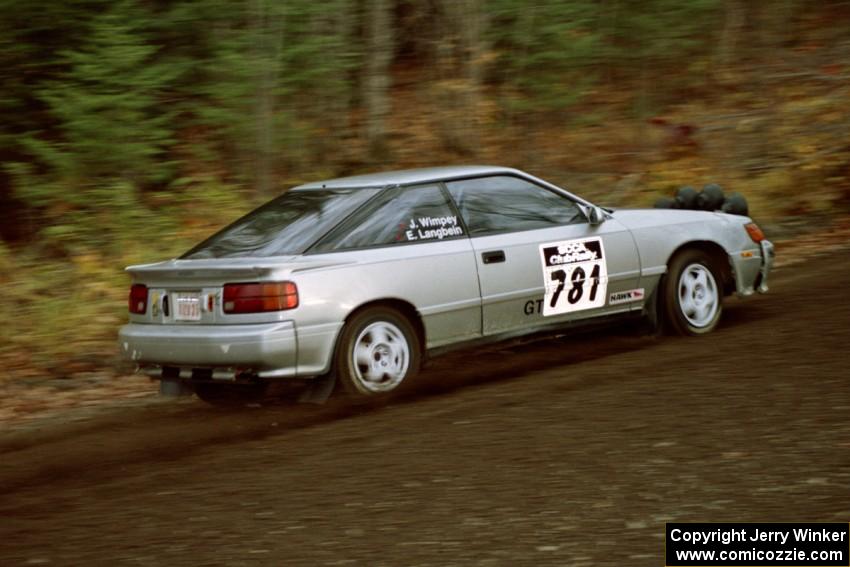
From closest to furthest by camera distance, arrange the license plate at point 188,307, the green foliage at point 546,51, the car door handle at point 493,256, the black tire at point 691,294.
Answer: the license plate at point 188,307
the car door handle at point 493,256
the black tire at point 691,294
the green foliage at point 546,51

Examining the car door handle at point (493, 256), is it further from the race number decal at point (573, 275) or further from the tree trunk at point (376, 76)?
the tree trunk at point (376, 76)

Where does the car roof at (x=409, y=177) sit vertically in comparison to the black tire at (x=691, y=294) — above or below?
above

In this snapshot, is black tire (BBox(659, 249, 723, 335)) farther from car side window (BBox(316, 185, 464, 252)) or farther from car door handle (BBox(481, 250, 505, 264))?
car side window (BBox(316, 185, 464, 252))

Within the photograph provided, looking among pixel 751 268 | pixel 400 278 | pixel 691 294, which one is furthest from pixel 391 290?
pixel 751 268

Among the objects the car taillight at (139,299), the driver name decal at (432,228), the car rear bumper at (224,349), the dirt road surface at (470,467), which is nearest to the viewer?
the dirt road surface at (470,467)

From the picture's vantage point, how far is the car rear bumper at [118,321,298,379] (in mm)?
6836

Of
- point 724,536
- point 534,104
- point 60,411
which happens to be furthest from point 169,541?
point 534,104

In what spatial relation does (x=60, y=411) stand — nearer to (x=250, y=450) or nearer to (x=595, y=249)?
(x=250, y=450)

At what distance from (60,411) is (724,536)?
5.56 meters

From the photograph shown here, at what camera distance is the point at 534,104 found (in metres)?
16.7

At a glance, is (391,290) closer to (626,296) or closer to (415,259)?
(415,259)

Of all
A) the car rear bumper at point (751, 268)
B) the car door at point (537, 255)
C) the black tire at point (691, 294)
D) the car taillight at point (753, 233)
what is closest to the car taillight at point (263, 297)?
the car door at point (537, 255)

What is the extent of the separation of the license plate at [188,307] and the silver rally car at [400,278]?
0.01m

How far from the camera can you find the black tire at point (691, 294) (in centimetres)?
862
